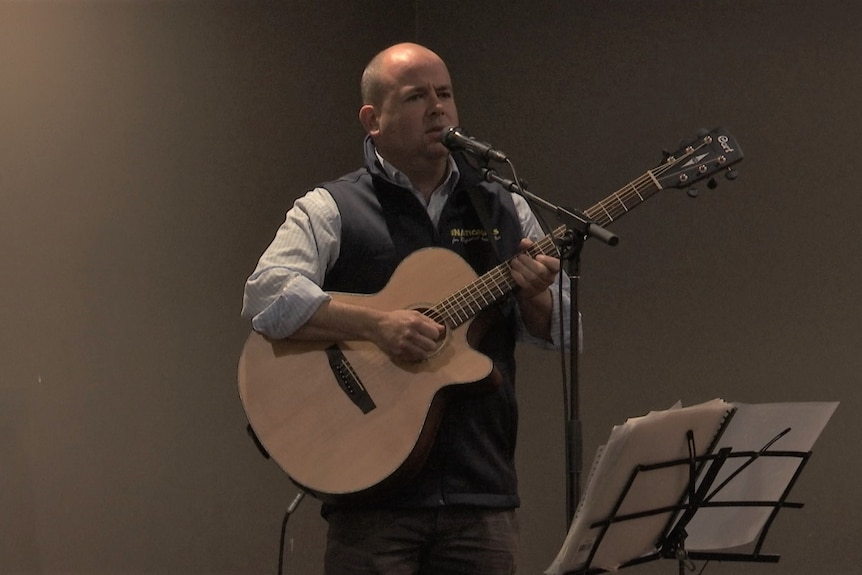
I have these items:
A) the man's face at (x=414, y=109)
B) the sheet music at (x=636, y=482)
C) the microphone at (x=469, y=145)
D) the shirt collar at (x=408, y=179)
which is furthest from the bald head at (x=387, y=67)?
the sheet music at (x=636, y=482)

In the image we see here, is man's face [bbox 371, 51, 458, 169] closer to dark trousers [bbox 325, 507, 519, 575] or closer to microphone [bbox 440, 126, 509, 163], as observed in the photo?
microphone [bbox 440, 126, 509, 163]

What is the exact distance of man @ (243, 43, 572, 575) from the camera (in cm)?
255

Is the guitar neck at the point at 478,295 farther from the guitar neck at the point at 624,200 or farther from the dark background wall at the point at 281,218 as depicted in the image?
the dark background wall at the point at 281,218

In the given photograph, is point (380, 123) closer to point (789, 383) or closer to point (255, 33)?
point (255, 33)

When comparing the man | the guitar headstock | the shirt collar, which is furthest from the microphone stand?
the shirt collar

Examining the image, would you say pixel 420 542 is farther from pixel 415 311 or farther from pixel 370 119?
pixel 370 119

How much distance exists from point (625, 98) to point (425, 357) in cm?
203

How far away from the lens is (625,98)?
4258mm

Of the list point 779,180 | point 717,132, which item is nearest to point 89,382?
point 717,132

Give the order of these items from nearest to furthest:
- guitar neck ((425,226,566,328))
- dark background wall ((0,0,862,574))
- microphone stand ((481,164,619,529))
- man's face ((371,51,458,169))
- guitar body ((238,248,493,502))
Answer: microphone stand ((481,164,619,529)) < guitar body ((238,248,493,502)) < guitar neck ((425,226,566,328)) < man's face ((371,51,458,169)) < dark background wall ((0,0,862,574))

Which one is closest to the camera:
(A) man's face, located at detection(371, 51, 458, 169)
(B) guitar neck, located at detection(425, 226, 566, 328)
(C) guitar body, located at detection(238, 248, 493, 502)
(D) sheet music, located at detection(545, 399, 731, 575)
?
(D) sheet music, located at detection(545, 399, 731, 575)

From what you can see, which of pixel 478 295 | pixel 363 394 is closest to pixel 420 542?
pixel 363 394

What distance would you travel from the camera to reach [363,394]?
258 cm

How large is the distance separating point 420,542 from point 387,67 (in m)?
1.14
